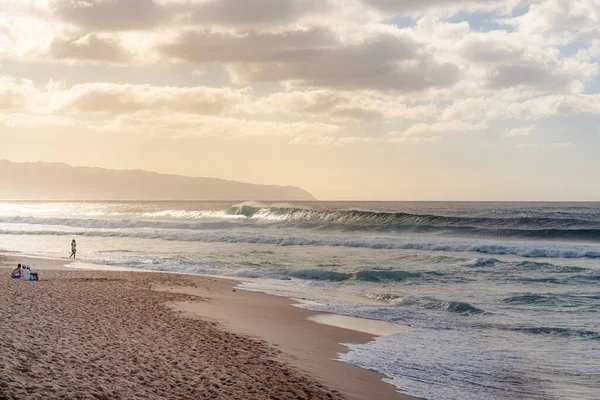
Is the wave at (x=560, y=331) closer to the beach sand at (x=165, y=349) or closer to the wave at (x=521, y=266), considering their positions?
the beach sand at (x=165, y=349)

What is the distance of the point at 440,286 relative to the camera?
67.2 feet

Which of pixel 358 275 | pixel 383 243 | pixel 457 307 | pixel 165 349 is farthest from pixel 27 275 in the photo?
pixel 383 243

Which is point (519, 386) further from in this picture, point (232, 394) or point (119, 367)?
point (119, 367)

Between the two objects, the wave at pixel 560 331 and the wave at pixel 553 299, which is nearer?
the wave at pixel 560 331

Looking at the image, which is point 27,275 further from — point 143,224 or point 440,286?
point 143,224

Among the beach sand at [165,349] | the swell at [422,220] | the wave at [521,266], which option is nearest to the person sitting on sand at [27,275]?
the beach sand at [165,349]

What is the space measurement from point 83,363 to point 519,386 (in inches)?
265

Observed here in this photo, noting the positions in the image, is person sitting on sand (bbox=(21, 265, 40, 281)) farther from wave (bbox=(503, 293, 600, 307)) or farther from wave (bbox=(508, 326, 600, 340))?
wave (bbox=(503, 293, 600, 307))

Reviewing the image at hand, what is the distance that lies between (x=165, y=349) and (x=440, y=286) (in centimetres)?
1269

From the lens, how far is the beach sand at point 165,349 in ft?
25.0

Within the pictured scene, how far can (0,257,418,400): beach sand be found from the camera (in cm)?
762

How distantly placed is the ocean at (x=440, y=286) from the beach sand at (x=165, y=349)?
1.05 meters

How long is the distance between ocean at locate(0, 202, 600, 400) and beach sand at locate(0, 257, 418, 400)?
105 centimetres

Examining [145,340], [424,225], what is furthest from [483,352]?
[424,225]
